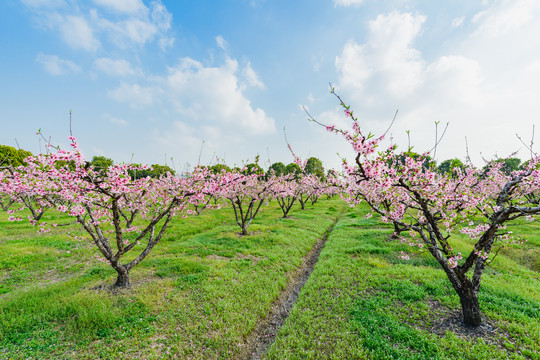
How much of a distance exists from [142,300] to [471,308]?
1157 centimetres

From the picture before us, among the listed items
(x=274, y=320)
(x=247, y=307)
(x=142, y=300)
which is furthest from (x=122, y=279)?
(x=274, y=320)

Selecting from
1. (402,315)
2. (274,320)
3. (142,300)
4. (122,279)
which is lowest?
(274,320)

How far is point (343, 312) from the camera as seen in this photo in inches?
323

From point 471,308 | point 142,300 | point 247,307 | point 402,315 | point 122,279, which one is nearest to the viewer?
point 471,308

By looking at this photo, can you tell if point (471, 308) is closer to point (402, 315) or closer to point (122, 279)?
point (402, 315)

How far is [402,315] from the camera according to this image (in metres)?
7.71

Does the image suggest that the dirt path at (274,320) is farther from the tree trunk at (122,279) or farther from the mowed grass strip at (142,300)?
the tree trunk at (122,279)

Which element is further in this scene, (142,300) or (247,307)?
(247,307)

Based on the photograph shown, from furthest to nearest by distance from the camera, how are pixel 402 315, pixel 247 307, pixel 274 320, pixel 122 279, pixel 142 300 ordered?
1. pixel 122 279
2. pixel 247 307
3. pixel 274 320
4. pixel 142 300
5. pixel 402 315

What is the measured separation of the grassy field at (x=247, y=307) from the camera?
6262mm

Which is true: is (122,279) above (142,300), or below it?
above

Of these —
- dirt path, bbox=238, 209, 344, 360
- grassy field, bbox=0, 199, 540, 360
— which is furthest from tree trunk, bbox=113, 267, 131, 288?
Answer: dirt path, bbox=238, 209, 344, 360

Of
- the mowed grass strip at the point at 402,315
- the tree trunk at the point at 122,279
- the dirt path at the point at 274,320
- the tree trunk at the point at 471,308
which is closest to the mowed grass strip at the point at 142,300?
the dirt path at the point at 274,320

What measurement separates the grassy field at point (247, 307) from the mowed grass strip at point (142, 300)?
1.7 inches
